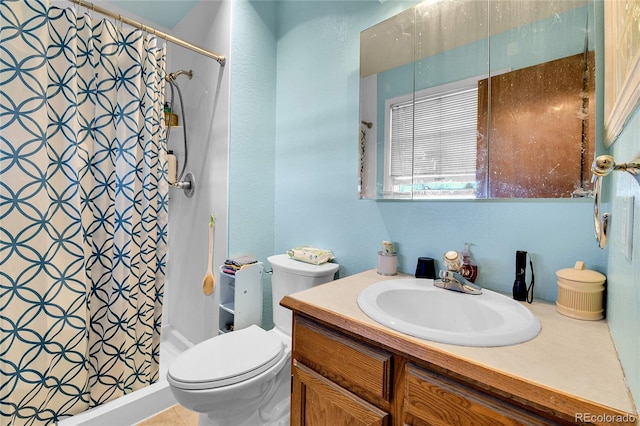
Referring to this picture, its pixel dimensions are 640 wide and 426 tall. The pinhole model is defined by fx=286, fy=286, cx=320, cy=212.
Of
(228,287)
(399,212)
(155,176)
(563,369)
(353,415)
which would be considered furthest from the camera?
(228,287)

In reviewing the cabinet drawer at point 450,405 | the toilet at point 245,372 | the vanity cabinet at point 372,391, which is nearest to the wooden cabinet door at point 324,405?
the vanity cabinet at point 372,391

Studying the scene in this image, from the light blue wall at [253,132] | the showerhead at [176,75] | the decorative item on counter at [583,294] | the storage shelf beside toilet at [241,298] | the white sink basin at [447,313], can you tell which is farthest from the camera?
the showerhead at [176,75]

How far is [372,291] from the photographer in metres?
0.97

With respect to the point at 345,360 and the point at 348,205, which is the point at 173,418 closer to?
the point at 345,360

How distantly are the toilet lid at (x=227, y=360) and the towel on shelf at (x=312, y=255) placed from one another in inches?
15.3

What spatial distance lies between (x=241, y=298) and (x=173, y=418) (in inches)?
26.1

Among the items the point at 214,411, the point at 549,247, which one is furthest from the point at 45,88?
the point at 549,247

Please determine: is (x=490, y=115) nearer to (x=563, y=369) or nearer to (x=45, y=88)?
(x=563, y=369)

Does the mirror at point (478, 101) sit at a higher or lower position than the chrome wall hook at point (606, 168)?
higher

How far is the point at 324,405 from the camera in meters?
0.86

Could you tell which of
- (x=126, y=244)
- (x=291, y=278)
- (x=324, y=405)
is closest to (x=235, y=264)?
(x=291, y=278)

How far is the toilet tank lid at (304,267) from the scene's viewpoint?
1367 mm

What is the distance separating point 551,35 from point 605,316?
891 mm

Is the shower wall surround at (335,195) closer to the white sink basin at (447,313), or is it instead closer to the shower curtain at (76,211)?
the white sink basin at (447,313)
